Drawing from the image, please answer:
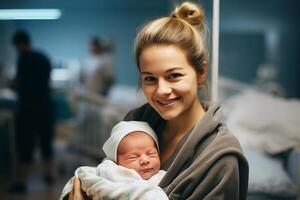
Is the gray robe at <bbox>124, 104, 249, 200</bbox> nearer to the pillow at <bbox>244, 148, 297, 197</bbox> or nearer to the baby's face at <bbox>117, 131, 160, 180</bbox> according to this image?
the baby's face at <bbox>117, 131, 160, 180</bbox>

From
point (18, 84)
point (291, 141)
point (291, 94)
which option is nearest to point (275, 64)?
point (291, 94)

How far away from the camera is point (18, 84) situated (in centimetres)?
304

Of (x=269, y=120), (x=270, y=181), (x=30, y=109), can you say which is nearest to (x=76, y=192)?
(x=270, y=181)

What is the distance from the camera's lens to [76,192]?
1122mm

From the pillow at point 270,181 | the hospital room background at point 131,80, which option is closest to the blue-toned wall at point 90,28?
the hospital room background at point 131,80

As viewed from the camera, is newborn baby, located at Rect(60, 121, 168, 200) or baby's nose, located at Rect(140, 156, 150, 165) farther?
baby's nose, located at Rect(140, 156, 150, 165)

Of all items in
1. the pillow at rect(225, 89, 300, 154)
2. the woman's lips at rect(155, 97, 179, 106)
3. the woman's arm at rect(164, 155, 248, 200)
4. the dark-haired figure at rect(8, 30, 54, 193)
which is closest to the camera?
the woman's arm at rect(164, 155, 248, 200)

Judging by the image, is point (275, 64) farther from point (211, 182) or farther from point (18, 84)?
point (18, 84)

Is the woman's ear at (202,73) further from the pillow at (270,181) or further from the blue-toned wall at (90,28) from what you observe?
the blue-toned wall at (90,28)

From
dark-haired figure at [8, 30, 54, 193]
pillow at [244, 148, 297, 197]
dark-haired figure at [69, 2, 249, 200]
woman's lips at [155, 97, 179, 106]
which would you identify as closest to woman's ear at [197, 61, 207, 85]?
dark-haired figure at [69, 2, 249, 200]

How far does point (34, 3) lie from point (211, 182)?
1961 millimetres

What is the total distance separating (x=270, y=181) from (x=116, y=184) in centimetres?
100

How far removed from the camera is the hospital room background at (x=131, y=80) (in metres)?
1.88

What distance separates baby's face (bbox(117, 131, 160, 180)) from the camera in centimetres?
112
